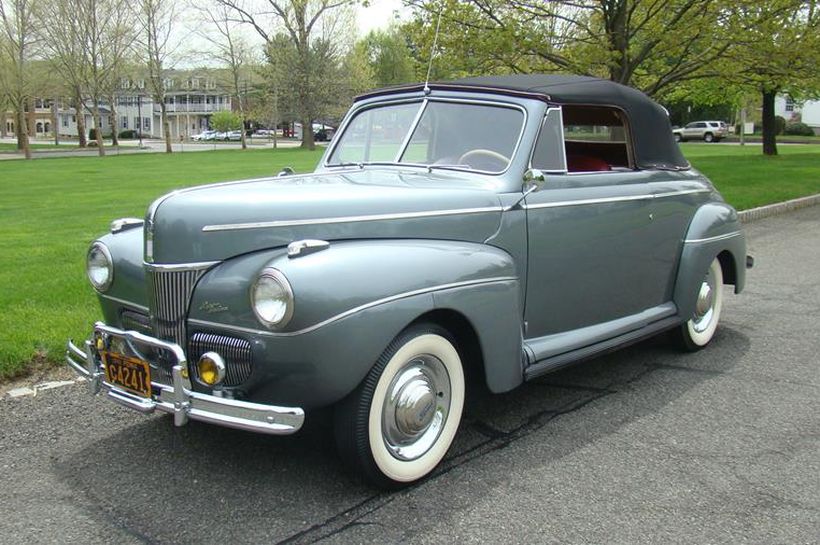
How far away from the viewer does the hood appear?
300cm

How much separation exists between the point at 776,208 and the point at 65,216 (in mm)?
11954

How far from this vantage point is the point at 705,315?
5.31 meters

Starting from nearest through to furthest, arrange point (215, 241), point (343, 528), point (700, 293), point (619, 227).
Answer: point (343, 528)
point (215, 241)
point (619, 227)
point (700, 293)

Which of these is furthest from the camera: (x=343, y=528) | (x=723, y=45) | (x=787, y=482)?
(x=723, y=45)

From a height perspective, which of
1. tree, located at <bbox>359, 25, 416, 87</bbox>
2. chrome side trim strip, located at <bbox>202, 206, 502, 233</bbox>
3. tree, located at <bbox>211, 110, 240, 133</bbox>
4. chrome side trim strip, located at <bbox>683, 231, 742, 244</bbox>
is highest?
tree, located at <bbox>359, 25, 416, 87</bbox>

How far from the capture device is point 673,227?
4.78 metres

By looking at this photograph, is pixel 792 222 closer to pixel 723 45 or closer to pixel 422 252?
pixel 723 45

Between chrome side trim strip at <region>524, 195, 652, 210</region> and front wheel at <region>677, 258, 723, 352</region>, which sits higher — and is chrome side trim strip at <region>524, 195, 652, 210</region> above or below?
above

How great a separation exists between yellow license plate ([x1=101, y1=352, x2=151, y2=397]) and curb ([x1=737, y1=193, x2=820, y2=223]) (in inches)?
407

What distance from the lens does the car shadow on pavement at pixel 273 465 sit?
2.89 m

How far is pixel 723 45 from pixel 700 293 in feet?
34.3

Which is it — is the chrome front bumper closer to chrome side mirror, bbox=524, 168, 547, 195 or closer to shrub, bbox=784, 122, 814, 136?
chrome side mirror, bbox=524, 168, 547, 195

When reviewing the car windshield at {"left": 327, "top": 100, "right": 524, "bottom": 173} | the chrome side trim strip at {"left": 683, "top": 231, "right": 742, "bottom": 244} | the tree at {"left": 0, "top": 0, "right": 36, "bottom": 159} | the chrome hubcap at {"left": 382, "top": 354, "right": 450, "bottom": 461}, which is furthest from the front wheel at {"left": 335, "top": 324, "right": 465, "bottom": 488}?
the tree at {"left": 0, "top": 0, "right": 36, "bottom": 159}

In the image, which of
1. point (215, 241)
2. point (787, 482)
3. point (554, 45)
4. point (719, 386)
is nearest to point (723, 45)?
point (554, 45)
